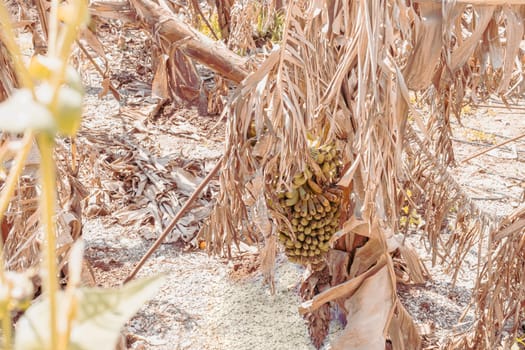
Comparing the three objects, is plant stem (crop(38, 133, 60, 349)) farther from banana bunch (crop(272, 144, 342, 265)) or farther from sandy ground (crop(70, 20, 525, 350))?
sandy ground (crop(70, 20, 525, 350))

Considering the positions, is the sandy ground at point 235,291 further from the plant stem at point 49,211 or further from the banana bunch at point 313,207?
the plant stem at point 49,211

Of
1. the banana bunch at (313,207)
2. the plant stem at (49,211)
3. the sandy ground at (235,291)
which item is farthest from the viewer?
the sandy ground at (235,291)

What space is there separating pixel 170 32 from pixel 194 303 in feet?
2.92

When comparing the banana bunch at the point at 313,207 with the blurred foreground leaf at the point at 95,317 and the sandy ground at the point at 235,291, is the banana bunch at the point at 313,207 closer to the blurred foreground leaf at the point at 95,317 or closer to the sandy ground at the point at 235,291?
the sandy ground at the point at 235,291

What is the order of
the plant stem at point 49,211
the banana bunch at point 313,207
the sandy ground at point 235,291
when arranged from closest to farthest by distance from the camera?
the plant stem at point 49,211, the banana bunch at point 313,207, the sandy ground at point 235,291

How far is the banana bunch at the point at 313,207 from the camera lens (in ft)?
3.95

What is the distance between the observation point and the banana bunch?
1.20m

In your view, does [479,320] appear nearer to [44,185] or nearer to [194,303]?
[194,303]

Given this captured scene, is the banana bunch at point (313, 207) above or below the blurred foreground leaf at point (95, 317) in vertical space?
below

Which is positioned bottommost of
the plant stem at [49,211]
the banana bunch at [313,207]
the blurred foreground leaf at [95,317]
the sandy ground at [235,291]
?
the sandy ground at [235,291]

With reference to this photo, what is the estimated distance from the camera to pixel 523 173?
2.44 metres

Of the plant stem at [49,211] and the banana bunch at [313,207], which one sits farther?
the banana bunch at [313,207]

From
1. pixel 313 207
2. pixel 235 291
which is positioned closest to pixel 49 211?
pixel 313 207

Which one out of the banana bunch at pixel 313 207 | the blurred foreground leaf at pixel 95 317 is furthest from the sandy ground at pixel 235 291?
the blurred foreground leaf at pixel 95 317
